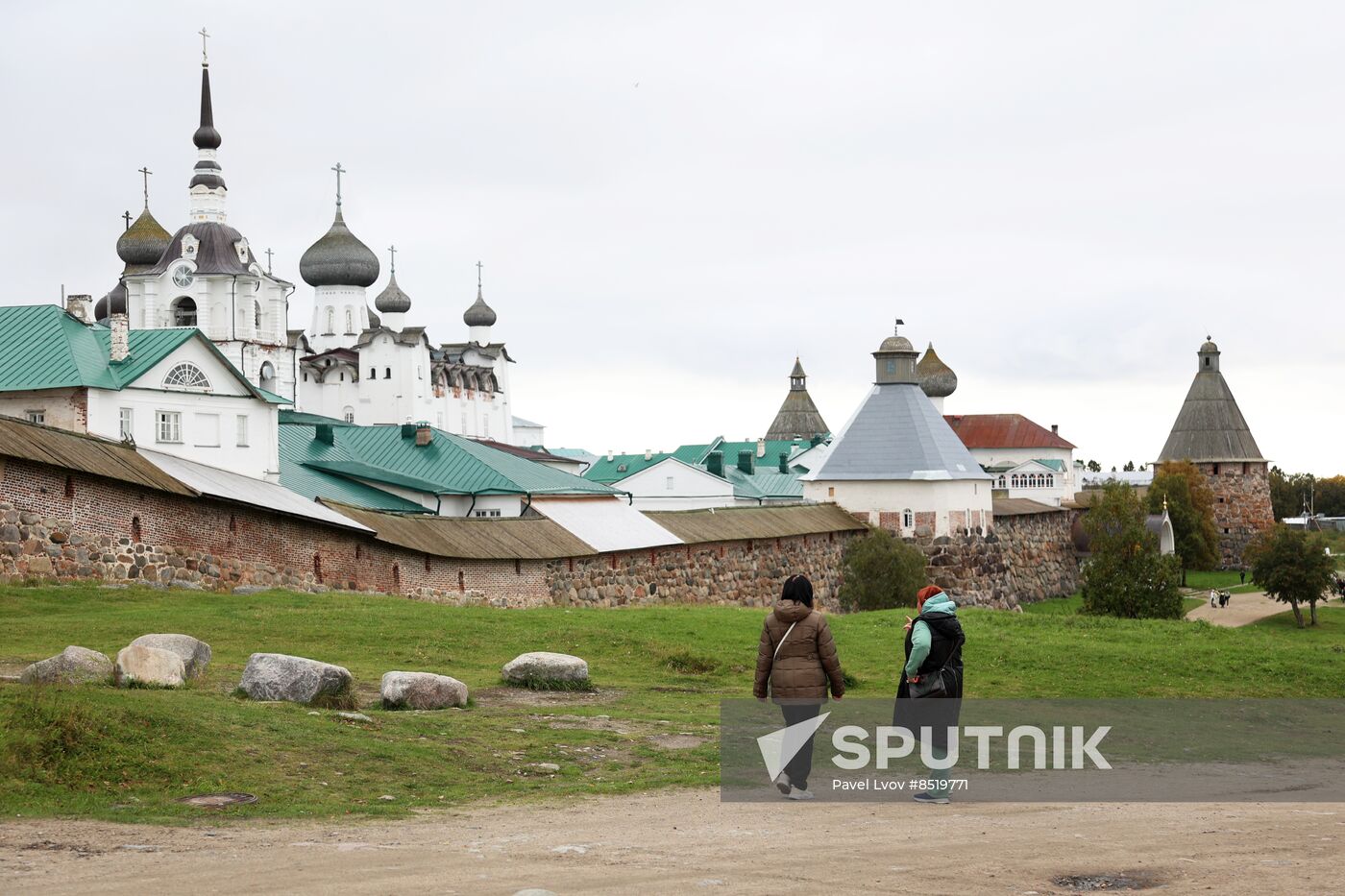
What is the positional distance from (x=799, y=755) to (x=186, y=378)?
892 inches

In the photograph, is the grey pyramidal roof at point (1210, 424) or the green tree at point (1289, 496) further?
the green tree at point (1289, 496)

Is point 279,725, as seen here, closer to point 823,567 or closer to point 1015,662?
point 1015,662

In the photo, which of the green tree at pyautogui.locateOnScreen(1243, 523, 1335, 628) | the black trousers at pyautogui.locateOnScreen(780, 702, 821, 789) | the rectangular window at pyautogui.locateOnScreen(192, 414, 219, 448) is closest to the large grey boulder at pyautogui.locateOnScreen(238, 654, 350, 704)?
the black trousers at pyautogui.locateOnScreen(780, 702, 821, 789)

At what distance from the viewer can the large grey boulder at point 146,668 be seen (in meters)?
10.9

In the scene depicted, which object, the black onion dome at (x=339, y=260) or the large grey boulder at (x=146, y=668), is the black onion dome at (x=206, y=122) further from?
the large grey boulder at (x=146, y=668)

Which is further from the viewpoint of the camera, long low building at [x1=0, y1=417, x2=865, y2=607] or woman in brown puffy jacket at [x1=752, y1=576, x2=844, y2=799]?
long low building at [x1=0, y1=417, x2=865, y2=607]

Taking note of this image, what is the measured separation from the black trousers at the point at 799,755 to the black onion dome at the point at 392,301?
2945 inches

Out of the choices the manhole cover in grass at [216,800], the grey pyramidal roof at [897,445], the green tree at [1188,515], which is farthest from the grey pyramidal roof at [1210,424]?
the manhole cover in grass at [216,800]

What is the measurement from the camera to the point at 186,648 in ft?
39.1

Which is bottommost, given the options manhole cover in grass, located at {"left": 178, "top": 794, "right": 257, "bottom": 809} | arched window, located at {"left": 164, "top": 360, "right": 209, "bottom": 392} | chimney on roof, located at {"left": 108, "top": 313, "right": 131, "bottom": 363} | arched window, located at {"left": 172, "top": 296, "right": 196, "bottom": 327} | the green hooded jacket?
manhole cover in grass, located at {"left": 178, "top": 794, "right": 257, "bottom": 809}

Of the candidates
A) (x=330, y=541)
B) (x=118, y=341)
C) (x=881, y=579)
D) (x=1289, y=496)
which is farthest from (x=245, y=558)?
(x=1289, y=496)

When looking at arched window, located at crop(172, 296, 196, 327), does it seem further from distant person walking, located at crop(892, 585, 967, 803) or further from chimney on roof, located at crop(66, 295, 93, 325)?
distant person walking, located at crop(892, 585, 967, 803)

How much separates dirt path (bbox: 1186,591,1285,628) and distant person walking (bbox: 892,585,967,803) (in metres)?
34.1

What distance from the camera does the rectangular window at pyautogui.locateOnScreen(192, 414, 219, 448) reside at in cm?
2945
